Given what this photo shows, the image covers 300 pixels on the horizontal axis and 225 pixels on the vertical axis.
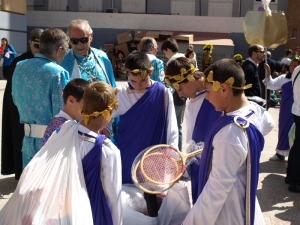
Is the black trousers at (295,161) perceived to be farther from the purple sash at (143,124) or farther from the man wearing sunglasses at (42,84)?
the man wearing sunglasses at (42,84)

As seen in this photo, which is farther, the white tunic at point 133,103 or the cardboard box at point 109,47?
the cardboard box at point 109,47

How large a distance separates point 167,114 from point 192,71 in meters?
0.50

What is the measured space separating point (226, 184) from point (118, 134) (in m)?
1.51

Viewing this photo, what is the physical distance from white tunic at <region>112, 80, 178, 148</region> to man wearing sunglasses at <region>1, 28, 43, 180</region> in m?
1.48

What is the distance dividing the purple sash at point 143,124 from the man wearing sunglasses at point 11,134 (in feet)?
5.40

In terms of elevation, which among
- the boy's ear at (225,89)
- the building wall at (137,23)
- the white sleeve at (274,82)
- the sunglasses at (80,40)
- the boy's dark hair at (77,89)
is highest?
the building wall at (137,23)

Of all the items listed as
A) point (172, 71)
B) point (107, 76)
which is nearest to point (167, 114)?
point (172, 71)

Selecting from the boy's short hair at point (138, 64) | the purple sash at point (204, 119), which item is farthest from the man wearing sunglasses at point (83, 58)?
the purple sash at point (204, 119)

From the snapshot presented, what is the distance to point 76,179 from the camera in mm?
2354

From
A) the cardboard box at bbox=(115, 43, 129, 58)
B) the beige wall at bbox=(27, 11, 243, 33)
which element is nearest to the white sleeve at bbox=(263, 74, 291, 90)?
the cardboard box at bbox=(115, 43, 129, 58)

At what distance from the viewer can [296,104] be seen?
4.97 m

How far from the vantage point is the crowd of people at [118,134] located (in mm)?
2312

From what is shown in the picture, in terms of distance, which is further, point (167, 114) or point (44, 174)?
point (167, 114)

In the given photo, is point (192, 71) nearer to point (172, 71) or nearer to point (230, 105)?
point (172, 71)
